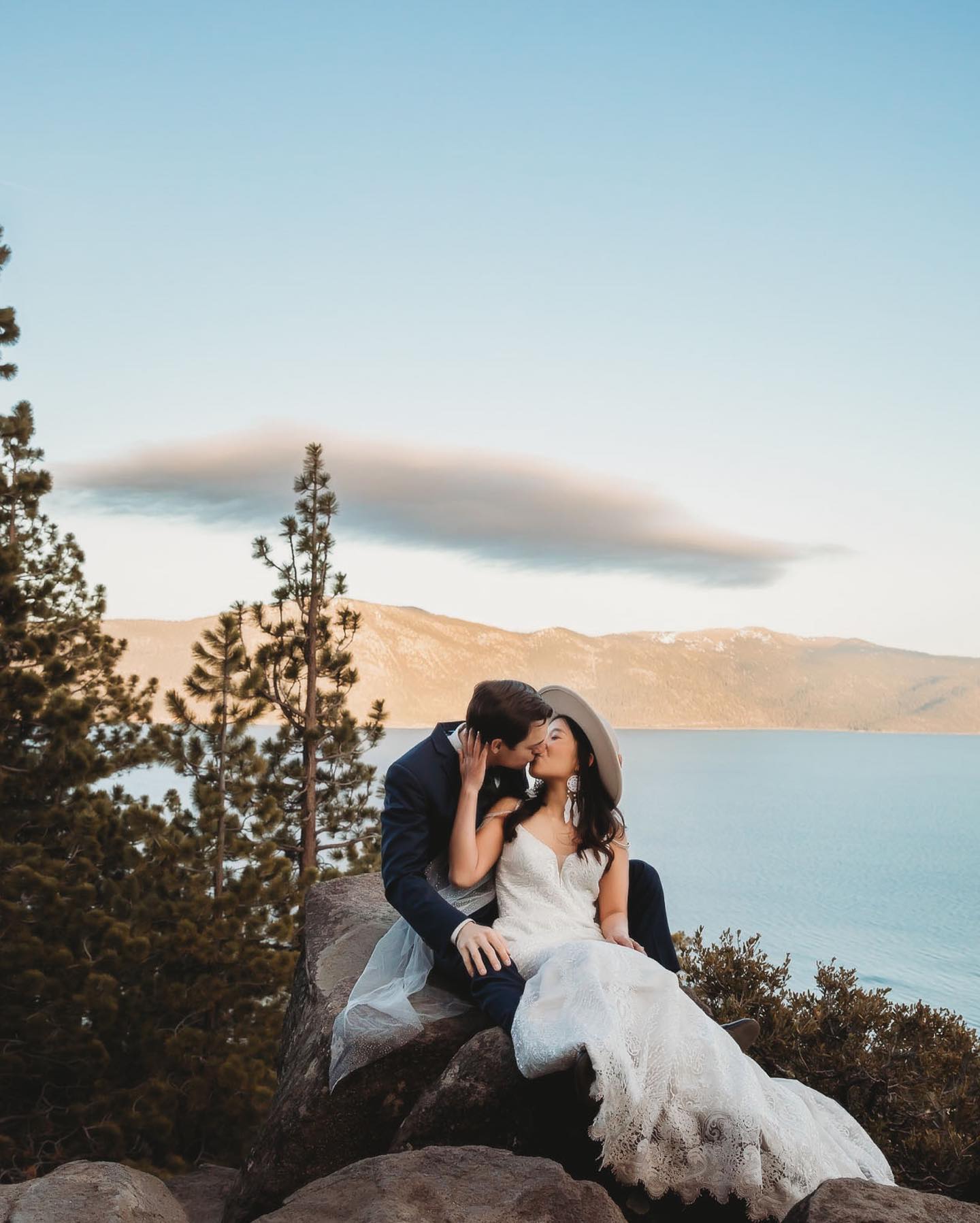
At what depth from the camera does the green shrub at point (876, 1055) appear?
6.55 meters

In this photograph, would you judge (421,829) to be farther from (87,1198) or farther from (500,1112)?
(87,1198)

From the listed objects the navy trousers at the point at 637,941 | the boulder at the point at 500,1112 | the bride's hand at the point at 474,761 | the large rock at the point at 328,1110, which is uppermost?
the bride's hand at the point at 474,761

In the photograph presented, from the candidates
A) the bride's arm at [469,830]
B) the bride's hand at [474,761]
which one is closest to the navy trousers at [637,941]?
the bride's arm at [469,830]

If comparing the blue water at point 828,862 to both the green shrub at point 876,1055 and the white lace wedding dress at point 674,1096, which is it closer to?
the green shrub at point 876,1055

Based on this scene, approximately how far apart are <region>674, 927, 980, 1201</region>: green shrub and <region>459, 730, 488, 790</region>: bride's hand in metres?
3.85

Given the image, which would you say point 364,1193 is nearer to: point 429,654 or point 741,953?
point 741,953

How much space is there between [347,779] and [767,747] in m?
161

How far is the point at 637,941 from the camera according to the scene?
4852mm

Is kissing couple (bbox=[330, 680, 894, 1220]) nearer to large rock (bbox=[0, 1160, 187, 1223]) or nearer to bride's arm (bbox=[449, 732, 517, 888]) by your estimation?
bride's arm (bbox=[449, 732, 517, 888])

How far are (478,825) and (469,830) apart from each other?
0.26 m

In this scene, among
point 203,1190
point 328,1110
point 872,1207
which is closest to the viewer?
point 872,1207

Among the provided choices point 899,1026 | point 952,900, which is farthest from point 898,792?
point 899,1026

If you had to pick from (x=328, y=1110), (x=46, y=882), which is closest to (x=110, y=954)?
(x=46, y=882)

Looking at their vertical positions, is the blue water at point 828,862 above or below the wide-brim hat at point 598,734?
below
